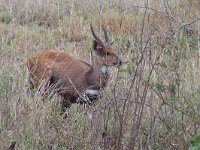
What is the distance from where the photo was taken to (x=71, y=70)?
796 cm

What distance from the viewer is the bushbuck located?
25.5 feet

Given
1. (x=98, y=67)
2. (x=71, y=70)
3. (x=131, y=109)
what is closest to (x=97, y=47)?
(x=98, y=67)

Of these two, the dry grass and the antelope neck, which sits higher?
the dry grass

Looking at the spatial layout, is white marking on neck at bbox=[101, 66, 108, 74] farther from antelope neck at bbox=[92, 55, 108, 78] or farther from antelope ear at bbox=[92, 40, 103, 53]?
antelope ear at bbox=[92, 40, 103, 53]

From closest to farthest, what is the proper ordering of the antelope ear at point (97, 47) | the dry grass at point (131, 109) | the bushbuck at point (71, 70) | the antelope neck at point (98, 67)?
the dry grass at point (131, 109) < the bushbuck at point (71, 70) < the antelope neck at point (98, 67) < the antelope ear at point (97, 47)

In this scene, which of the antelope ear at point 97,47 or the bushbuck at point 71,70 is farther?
the antelope ear at point 97,47

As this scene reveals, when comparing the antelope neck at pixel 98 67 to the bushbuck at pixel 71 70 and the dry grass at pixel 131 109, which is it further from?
the dry grass at pixel 131 109

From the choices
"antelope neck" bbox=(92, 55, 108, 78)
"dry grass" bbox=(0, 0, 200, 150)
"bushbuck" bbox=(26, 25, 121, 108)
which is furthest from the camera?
"antelope neck" bbox=(92, 55, 108, 78)

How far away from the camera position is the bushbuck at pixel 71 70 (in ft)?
25.5

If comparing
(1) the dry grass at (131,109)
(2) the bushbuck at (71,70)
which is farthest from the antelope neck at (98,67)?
(1) the dry grass at (131,109)

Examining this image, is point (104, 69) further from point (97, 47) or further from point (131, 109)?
point (131, 109)

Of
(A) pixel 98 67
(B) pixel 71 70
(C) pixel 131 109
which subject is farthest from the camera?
(A) pixel 98 67

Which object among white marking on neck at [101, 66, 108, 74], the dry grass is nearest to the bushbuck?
white marking on neck at [101, 66, 108, 74]

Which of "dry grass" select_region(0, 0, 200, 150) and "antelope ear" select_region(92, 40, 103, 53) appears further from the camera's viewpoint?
"antelope ear" select_region(92, 40, 103, 53)
